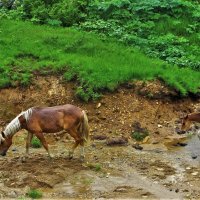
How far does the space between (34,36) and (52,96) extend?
447 cm

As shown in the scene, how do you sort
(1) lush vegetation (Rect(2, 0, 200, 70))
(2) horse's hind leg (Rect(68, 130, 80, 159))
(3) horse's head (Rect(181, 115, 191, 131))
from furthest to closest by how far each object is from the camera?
(1) lush vegetation (Rect(2, 0, 200, 70))
(3) horse's head (Rect(181, 115, 191, 131))
(2) horse's hind leg (Rect(68, 130, 80, 159))

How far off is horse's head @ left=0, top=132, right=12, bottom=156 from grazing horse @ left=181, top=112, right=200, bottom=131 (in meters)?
5.58

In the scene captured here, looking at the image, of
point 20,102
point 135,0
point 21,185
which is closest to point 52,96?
point 20,102

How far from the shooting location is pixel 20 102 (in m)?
20.4

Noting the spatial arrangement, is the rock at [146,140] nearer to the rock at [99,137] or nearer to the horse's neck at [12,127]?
the rock at [99,137]

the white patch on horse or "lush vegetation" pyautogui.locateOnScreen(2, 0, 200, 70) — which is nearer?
the white patch on horse

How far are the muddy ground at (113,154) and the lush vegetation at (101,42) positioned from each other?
0.48 m

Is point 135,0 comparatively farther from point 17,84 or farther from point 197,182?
point 197,182

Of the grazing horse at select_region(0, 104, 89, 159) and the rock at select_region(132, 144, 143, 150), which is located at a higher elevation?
→ the grazing horse at select_region(0, 104, 89, 159)

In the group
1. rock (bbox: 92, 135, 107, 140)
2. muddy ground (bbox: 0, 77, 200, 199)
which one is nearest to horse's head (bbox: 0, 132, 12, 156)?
muddy ground (bbox: 0, 77, 200, 199)

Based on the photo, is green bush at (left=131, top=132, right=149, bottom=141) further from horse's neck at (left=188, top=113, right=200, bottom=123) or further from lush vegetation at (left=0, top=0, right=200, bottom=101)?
lush vegetation at (left=0, top=0, right=200, bottom=101)

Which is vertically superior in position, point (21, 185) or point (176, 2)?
point (176, 2)

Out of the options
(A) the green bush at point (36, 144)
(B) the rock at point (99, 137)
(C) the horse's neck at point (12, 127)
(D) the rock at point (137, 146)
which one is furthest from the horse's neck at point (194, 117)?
(C) the horse's neck at point (12, 127)

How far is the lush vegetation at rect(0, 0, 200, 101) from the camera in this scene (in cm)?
2130
